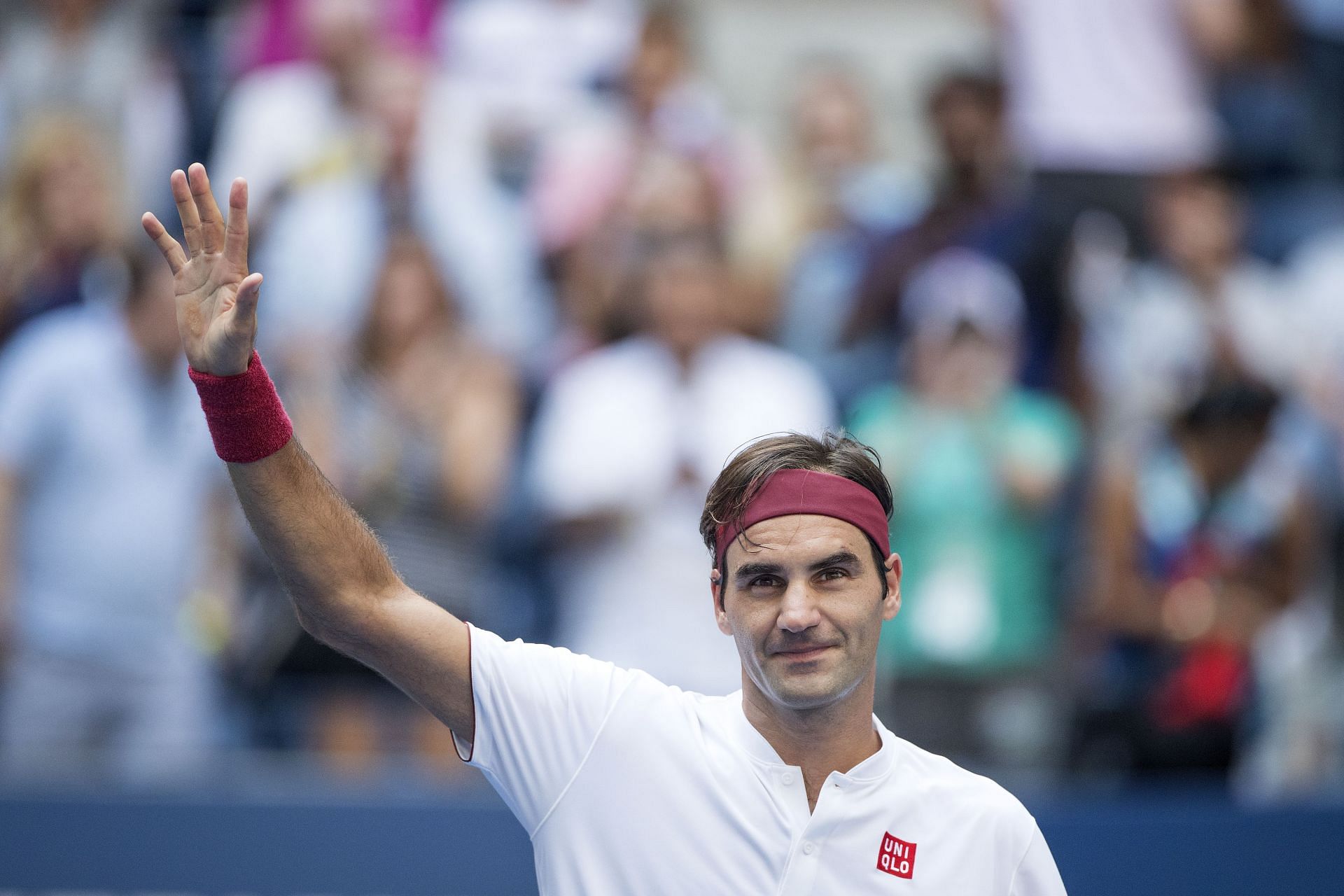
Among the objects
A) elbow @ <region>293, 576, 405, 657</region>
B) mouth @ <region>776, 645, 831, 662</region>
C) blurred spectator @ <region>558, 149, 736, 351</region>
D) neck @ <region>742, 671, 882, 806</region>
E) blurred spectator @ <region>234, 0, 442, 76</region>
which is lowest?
elbow @ <region>293, 576, 405, 657</region>

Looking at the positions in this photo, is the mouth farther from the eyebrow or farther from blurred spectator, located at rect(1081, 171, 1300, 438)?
blurred spectator, located at rect(1081, 171, 1300, 438)

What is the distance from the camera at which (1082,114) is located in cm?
859

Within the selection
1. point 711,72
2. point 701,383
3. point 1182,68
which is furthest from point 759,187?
point 1182,68

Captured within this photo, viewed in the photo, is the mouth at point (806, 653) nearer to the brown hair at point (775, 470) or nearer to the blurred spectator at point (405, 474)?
the brown hair at point (775, 470)

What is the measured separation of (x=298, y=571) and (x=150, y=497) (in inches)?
189

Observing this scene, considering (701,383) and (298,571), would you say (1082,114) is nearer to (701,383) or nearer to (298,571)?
(701,383)

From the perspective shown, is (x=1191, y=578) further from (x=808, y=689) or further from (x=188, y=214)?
(x=188, y=214)

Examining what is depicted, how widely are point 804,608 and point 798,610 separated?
0.01 m

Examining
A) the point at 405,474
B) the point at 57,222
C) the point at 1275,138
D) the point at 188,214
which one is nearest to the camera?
the point at 188,214

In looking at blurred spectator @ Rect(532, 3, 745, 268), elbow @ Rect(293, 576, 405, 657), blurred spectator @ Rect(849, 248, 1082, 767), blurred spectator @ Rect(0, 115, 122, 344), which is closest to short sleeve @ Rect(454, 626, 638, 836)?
elbow @ Rect(293, 576, 405, 657)

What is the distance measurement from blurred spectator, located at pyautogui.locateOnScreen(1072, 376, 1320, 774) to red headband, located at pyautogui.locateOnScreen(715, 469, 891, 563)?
14.4 feet

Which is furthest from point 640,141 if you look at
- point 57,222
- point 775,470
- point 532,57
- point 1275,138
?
point 775,470

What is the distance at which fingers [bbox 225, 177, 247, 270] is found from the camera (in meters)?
2.67

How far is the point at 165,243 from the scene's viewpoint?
2713 mm
